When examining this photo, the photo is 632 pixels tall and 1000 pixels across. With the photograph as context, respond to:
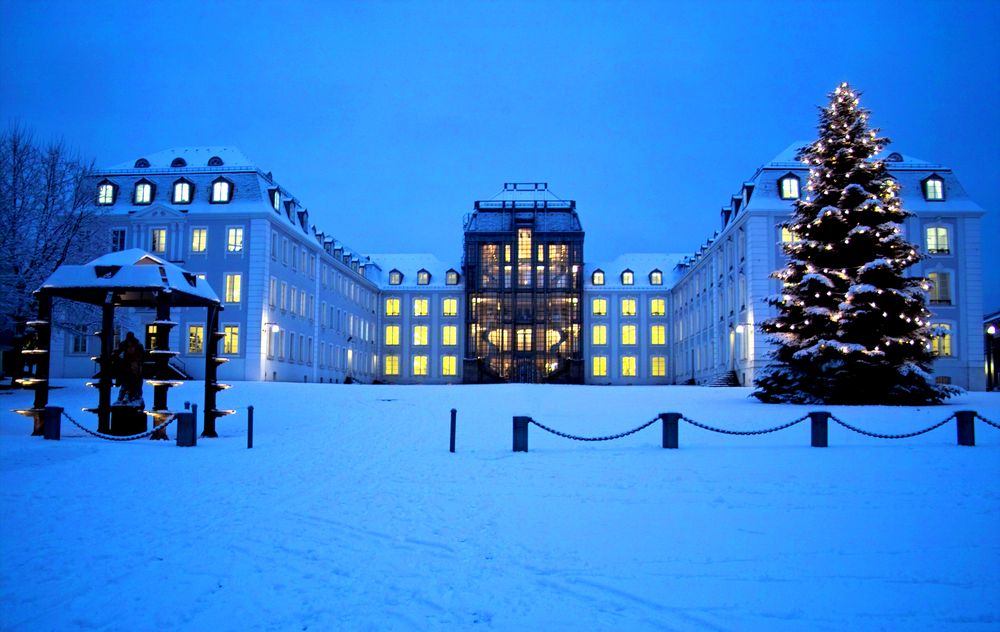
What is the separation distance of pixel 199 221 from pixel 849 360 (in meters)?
34.3

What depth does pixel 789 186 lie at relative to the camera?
43.9 metres

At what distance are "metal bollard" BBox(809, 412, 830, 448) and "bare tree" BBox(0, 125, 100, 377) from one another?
2527cm

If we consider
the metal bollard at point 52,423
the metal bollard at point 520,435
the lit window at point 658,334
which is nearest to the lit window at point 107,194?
the metal bollard at point 52,423

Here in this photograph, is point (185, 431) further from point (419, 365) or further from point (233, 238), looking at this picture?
point (419, 365)

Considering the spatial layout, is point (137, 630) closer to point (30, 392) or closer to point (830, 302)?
point (830, 302)

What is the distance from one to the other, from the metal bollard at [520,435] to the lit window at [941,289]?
36.6 meters

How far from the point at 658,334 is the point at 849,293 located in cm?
4360

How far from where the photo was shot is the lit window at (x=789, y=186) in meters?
43.8

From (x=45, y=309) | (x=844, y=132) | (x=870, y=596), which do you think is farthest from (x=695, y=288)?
(x=870, y=596)

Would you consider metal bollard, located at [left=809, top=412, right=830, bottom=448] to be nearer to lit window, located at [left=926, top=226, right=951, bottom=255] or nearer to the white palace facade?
the white palace facade

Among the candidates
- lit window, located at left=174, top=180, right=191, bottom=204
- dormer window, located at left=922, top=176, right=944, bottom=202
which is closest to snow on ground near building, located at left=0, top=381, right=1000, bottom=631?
lit window, located at left=174, top=180, right=191, bottom=204

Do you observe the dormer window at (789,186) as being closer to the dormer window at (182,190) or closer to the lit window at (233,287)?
the lit window at (233,287)

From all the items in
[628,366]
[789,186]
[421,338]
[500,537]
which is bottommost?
[500,537]

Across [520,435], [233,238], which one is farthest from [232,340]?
[520,435]
